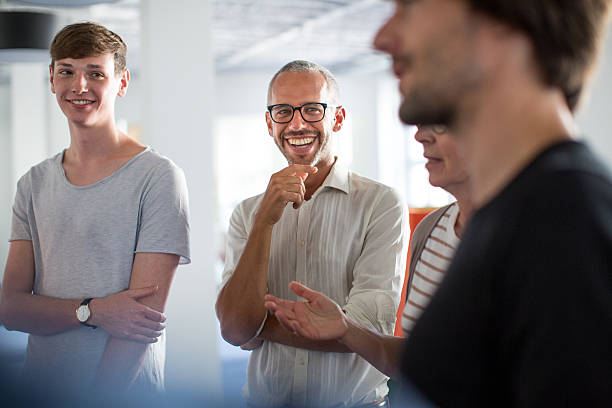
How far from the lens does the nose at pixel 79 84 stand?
186 centimetres

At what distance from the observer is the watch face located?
1769 mm

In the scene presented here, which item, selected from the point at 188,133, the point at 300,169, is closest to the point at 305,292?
the point at 300,169

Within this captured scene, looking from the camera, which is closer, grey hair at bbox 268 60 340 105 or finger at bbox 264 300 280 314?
finger at bbox 264 300 280 314

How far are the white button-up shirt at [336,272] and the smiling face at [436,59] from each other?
1037mm

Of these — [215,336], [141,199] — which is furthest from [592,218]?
[215,336]

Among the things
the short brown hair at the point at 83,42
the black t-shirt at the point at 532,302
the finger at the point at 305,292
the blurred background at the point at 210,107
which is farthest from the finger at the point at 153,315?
the black t-shirt at the point at 532,302

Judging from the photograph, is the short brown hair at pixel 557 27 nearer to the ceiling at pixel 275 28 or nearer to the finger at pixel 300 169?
the finger at pixel 300 169

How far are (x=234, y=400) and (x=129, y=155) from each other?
1.11m

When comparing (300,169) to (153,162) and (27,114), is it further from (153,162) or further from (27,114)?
(27,114)

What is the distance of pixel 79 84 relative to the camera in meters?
1.86

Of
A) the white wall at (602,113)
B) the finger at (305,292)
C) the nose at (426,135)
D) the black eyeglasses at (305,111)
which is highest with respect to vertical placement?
the white wall at (602,113)

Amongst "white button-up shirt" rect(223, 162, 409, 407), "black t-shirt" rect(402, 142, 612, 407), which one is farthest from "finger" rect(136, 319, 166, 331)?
"black t-shirt" rect(402, 142, 612, 407)

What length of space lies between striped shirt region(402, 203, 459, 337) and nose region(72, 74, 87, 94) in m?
1.16

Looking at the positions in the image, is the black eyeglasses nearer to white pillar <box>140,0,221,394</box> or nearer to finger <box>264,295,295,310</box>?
finger <box>264,295,295,310</box>
